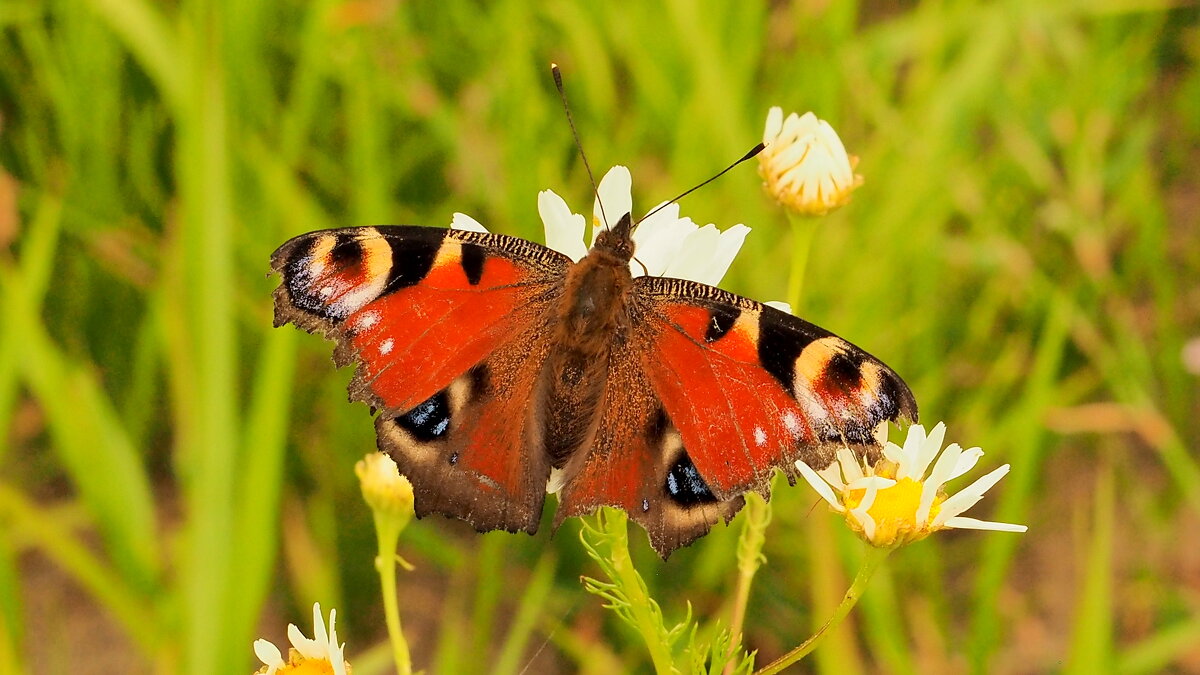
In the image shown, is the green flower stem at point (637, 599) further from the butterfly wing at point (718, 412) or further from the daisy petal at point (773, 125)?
the daisy petal at point (773, 125)

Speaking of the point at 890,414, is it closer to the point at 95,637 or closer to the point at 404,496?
the point at 404,496

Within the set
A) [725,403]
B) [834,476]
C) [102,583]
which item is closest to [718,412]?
[725,403]

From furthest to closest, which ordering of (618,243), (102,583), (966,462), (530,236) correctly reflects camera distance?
(530,236)
(102,583)
(618,243)
(966,462)

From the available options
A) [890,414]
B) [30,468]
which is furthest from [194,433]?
[890,414]

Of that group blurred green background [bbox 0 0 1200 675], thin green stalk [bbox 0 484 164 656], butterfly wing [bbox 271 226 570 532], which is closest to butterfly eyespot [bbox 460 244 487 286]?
butterfly wing [bbox 271 226 570 532]

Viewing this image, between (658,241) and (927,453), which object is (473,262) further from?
(927,453)

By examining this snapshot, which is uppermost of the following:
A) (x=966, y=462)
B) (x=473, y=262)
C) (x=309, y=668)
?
(x=473, y=262)
